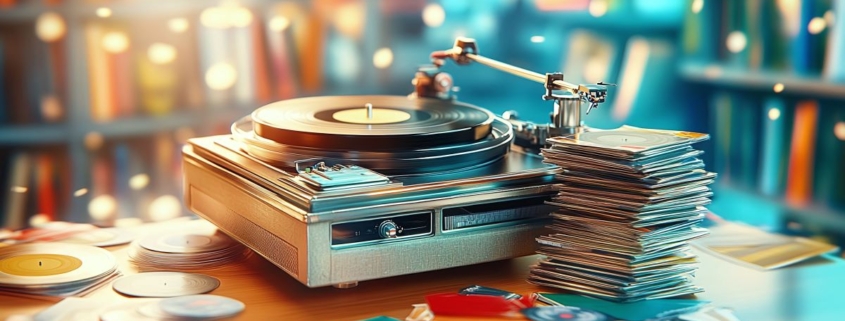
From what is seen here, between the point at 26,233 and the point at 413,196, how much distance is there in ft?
2.45

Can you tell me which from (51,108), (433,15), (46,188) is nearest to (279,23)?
(433,15)

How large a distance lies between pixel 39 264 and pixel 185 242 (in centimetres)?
23

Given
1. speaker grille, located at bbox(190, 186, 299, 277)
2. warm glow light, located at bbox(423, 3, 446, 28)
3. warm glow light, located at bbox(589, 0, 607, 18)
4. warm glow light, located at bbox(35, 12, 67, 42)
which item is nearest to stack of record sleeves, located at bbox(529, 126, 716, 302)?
speaker grille, located at bbox(190, 186, 299, 277)

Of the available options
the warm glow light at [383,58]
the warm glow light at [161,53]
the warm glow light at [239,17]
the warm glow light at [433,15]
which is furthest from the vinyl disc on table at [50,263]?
the warm glow light at [433,15]

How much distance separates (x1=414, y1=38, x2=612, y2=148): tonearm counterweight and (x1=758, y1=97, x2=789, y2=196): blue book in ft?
4.12

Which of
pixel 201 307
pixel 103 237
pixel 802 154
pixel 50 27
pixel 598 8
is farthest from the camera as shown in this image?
pixel 598 8

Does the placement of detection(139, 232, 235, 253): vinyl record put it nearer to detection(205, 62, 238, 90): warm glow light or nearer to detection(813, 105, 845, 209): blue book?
detection(205, 62, 238, 90): warm glow light

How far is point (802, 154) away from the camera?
2.77m

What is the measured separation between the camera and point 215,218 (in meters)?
1.64

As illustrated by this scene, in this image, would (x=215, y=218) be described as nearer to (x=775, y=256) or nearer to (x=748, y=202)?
(x=775, y=256)

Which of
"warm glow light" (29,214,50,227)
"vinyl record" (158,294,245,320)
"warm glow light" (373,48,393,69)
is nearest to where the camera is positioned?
"vinyl record" (158,294,245,320)

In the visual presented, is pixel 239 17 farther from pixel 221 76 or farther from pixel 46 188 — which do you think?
pixel 46 188

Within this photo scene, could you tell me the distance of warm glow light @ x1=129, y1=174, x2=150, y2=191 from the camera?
262 cm

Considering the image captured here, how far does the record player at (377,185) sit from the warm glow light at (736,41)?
56.3 inches
